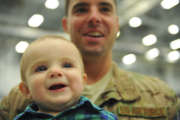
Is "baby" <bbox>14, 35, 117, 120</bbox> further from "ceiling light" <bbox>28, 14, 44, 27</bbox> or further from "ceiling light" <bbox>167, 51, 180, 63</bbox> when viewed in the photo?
"ceiling light" <bbox>167, 51, 180, 63</bbox>

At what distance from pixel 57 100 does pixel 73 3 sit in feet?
2.80

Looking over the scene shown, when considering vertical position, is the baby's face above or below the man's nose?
below

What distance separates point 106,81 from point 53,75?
2.27 feet

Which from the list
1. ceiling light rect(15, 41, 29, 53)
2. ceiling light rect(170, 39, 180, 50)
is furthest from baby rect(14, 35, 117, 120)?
ceiling light rect(170, 39, 180, 50)

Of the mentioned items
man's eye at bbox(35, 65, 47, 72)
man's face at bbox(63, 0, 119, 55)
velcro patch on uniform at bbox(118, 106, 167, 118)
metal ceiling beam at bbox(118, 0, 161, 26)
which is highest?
metal ceiling beam at bbox(118, 0, 161, 26)

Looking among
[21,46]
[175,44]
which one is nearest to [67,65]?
[21,46]

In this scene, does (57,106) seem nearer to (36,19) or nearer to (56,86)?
(56,86)

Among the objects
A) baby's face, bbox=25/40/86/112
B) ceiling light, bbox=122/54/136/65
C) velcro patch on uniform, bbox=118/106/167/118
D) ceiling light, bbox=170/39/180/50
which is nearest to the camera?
baby's face, bbox=25/40/86/112

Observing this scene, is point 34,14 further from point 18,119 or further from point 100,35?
point 18,119

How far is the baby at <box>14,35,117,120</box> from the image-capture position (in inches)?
35.8

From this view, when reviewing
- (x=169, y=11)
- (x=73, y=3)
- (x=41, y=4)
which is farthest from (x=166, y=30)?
(x=73, y=3)

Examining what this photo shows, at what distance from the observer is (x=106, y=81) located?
5.08 feet

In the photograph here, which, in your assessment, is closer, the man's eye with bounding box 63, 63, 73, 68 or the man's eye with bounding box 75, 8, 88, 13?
the man's eye with bounding box 63, 63, 73, 68

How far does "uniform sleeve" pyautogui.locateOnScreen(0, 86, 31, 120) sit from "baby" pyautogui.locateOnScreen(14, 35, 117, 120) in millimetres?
451
